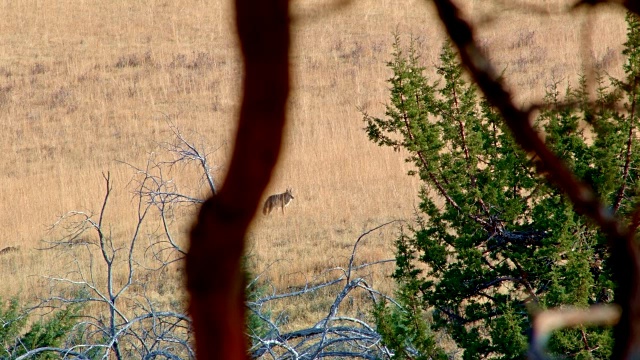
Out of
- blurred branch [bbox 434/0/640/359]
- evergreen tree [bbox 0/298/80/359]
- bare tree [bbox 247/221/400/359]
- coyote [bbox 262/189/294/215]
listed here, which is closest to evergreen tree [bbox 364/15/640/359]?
bare tree [bbox 247/221/400/359]

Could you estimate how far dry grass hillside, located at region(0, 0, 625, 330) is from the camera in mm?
13602

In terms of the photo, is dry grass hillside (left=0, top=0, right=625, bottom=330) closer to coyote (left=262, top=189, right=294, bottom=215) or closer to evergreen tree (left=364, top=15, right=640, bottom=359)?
coyote (left=262, top=189, right=294, bottom=215)

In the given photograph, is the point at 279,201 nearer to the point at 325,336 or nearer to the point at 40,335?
the point at 40,335

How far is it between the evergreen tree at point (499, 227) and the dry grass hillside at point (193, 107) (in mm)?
2047

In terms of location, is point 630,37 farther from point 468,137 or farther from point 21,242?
point 21,242

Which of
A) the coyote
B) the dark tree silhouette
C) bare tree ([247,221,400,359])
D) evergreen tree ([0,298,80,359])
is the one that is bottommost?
the dark tree silhouette

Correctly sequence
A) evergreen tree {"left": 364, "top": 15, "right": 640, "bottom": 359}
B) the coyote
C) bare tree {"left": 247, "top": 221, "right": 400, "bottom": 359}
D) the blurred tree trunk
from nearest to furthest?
the blurred tree trunk → evergreen tree {"left": 364, "top": 15, "right": 640, "bottom": 359} → bare tree {"left": 247, "top": 221, "right": 400, "bottom": 359} → the coyote

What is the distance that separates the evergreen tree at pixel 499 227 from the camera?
438 centimetres

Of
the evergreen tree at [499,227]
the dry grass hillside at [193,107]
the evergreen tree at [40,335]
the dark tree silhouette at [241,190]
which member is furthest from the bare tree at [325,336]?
the dark tree silhouette at [241,190]

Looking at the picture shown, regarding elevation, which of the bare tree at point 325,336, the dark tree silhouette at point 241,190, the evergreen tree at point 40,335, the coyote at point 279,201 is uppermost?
the coyote at point 279,201

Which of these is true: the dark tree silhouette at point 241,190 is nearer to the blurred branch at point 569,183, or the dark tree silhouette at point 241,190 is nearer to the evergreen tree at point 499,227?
the blurred branch at point 569,183

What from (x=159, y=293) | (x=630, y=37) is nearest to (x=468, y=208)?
(x=630, y=37)

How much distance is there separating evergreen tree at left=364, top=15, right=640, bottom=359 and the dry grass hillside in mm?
2047

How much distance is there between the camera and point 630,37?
177 inches
